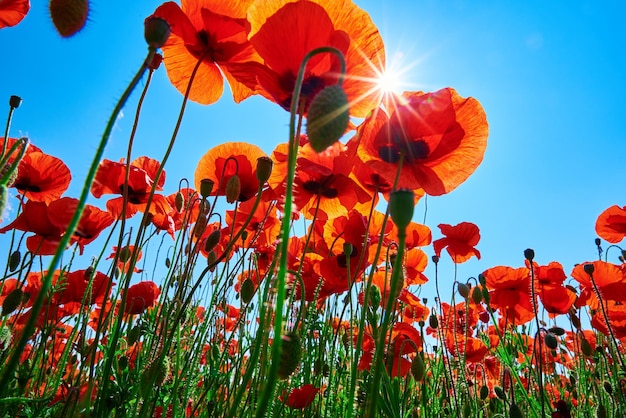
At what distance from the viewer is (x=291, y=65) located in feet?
4.63

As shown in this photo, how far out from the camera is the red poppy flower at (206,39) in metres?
1.60

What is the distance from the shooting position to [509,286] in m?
3.41

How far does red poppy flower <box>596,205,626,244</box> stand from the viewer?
3.33 m

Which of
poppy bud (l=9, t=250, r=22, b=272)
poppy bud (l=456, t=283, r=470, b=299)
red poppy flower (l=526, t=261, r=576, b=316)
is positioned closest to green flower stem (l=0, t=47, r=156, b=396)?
poppy bud (l=9, t=250, r=22, b=272)

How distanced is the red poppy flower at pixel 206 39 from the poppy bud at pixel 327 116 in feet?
2.86

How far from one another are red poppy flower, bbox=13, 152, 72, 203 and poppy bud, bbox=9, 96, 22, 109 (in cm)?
71

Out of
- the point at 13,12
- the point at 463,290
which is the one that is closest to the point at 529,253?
the point at 463,290

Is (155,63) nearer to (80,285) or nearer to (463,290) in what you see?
(80,285)

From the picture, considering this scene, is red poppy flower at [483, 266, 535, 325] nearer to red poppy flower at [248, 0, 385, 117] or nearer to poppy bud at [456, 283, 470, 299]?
poppy bud at [456, 283, 470, 299]

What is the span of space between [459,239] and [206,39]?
93.7 inches

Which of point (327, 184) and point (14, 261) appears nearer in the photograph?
point (327, 184)

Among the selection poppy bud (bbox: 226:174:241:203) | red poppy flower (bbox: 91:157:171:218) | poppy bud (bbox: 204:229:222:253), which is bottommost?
poppy bud (bbox: 204:229:222:253)

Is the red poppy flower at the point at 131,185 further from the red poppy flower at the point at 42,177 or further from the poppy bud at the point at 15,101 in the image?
the poppy bud at the point at 15,101

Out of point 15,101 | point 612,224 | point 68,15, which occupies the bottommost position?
point 68,15
